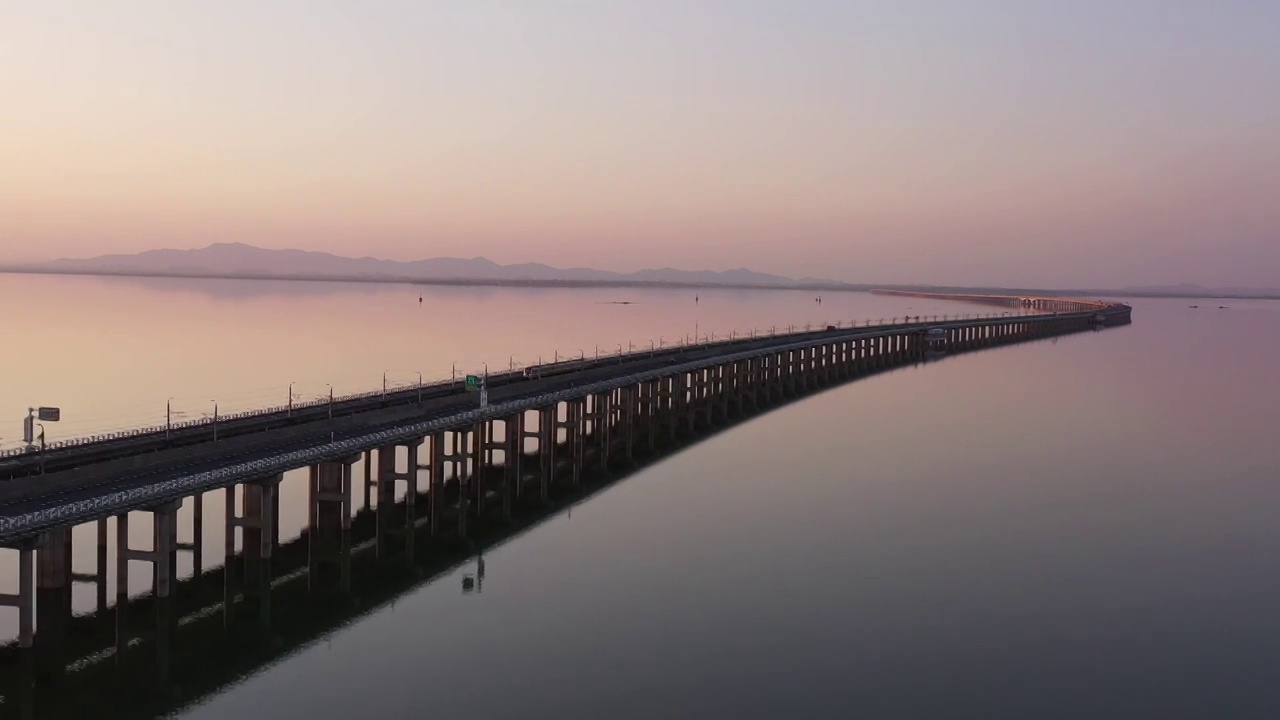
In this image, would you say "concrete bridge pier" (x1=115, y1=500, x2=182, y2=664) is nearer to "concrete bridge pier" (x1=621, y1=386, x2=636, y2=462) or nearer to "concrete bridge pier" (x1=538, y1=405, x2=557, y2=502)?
"concrete bridge pier" (x1=538, y1=405, x2=557, y2=502)

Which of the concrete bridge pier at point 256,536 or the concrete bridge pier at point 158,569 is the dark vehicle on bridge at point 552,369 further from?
the concrete bridge pier at point 158,569

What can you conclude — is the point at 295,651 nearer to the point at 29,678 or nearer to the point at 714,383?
the point at 29,678

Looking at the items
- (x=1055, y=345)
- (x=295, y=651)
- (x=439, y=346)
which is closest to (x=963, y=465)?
(x=295, y=651)

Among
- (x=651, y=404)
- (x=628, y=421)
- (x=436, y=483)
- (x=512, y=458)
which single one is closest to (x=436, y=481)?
(x=436, y=483)

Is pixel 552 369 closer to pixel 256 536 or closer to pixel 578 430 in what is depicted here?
pixel 578 430

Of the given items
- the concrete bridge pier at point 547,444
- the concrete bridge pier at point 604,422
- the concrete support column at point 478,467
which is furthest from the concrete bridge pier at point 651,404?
the concrete support column at point 478,467

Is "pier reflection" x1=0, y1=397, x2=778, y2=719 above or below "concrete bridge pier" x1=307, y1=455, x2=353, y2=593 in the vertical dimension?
below

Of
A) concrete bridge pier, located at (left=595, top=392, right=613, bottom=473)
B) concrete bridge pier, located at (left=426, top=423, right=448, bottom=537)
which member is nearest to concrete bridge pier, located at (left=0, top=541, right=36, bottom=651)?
concrete bridge pier, located at (left=426, top=423, right=448, bottom=537)
